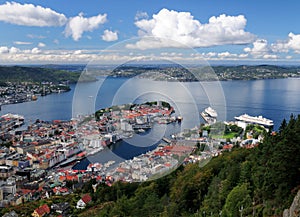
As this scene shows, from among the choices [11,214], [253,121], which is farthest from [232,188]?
[253,121]

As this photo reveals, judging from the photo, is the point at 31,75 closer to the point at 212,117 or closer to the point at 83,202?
the point at 83,202

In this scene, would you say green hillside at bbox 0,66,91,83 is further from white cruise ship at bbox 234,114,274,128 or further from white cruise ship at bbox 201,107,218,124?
white cruise ship at bbox 201,107,218,124

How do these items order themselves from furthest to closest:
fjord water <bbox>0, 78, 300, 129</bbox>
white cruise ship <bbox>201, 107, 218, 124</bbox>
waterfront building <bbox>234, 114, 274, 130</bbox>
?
1. waterfront building <bbox>234, 114, 274, 130</bbox>
2. white cruise ship <bbox>201, 107, 218, 124</bbox>
3. fjord water <bbox>0, 78, 300, 129</bbox>

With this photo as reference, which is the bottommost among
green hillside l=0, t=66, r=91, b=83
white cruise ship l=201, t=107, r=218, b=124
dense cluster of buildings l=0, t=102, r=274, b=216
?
dense cluster of buildings l=0, t=102, r=274, b=216

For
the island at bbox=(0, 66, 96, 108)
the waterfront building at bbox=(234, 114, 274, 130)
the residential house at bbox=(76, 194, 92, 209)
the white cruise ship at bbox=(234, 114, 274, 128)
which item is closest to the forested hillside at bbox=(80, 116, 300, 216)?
the residential house at bbox=(76, 194, 92, 209)

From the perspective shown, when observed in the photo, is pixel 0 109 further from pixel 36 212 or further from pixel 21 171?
pixel 36 212

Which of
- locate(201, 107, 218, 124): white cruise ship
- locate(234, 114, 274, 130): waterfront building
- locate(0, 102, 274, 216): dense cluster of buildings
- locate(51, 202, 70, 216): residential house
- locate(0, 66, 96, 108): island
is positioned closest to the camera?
locate(0, 102, 274, 216): dense cluster of buildings

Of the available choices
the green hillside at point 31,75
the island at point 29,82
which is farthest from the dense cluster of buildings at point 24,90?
the green hillside at point 31,75

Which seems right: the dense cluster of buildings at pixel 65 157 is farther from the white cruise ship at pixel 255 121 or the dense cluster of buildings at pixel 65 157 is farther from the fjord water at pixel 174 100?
the white cruise ship at pixel 255 121

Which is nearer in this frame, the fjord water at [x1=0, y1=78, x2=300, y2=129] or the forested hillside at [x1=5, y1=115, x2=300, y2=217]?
the fjord water at [x1=0, y1=78, x2=300, y2=129]

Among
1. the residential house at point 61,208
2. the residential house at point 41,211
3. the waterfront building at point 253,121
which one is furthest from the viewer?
the waterfront building at point 253,121

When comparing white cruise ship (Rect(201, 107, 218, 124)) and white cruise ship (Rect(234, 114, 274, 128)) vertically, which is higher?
white cruise ship (Rect(201, 107, 218, 124))

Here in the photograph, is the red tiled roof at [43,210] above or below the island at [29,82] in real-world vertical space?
below
